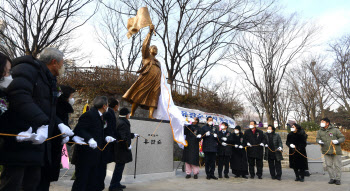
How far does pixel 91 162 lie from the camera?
395 centimetres

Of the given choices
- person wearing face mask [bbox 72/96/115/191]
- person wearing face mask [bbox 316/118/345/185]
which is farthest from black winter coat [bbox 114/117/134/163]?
person wearing face mask [bbox 316/118/345/185]

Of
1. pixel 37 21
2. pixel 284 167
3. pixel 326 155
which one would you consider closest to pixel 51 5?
pixel 37 21

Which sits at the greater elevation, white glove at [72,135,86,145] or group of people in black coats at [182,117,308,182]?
white glove at [72,135,86,145]

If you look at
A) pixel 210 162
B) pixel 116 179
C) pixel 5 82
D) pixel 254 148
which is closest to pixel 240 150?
pixel 254 148

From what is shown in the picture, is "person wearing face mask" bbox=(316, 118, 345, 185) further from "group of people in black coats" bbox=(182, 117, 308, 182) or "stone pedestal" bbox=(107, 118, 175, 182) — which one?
"stone pedestal" bbox=(107, 118, 175, 182)

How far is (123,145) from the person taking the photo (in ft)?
18.6

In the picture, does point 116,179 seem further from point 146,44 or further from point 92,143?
point 146,44

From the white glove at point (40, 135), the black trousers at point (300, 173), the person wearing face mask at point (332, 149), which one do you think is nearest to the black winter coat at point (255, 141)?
the black trousers at point (300, 173)

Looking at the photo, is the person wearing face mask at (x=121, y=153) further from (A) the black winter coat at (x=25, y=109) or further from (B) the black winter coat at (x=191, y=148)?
(A) the black winter coat at (x=25, y=109)

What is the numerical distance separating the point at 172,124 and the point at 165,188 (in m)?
2.37

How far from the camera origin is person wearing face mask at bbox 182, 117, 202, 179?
25.1 ft

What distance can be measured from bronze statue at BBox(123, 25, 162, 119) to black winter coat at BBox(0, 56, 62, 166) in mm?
5767

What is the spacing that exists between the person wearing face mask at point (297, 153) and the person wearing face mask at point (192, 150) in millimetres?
3032

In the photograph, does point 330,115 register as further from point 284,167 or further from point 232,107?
point 284,167
